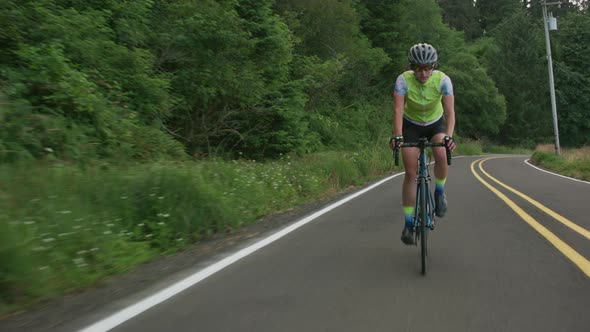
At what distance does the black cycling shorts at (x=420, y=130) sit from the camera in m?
5.23

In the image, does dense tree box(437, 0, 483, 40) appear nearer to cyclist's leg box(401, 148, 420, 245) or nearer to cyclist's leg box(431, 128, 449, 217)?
cyclist's leg box(431, 128, 449, 217)

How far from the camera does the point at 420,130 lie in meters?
5.28

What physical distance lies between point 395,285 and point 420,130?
1730mm

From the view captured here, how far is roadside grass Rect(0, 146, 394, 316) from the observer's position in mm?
4090

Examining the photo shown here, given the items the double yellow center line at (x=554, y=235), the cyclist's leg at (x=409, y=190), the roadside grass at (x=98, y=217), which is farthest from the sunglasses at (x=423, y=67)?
the roadside grass at (x=98, y=217)

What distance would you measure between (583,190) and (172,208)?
1035cm

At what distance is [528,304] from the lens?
3.71 meters

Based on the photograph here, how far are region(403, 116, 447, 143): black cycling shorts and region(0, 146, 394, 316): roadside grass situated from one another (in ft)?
9.46

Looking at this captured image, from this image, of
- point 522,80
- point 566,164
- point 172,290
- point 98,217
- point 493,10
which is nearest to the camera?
point 172,290

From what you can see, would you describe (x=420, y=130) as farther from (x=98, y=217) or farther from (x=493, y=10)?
(x=493, y=10)

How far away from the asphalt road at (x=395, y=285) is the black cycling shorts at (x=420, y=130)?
1.24 m

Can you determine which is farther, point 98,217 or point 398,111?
point 98,217

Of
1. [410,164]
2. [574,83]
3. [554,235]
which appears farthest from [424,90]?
[574,83]

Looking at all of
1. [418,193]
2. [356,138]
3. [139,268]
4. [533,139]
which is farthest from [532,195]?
[533,139]
